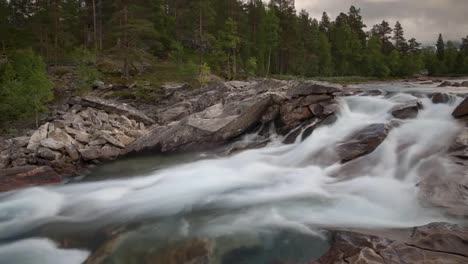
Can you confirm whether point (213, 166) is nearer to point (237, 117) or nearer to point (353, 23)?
point (237, 117)

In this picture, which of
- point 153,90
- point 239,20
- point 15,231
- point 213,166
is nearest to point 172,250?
point 15,231

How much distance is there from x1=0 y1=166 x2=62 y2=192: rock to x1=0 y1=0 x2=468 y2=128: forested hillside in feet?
31.4

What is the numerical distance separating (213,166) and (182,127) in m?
4.63

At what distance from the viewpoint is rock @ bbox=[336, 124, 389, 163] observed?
14828 millimetres

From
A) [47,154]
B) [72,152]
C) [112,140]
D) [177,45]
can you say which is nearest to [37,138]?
[47,154]

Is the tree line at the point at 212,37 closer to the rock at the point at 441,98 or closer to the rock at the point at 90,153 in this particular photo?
the rock at the point at 90,153

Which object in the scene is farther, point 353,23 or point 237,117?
point 353,23

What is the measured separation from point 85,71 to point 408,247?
104 feet

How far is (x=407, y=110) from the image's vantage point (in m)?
17.3

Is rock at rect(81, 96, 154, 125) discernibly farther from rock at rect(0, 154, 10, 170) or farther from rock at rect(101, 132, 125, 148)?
rock at rect(0, 154, 10, 170)

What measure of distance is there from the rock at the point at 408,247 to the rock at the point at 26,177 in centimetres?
1315

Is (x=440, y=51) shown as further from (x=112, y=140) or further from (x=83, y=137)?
(x=83, y=137)

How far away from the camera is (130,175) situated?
1697 cm

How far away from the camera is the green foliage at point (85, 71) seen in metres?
32.6
